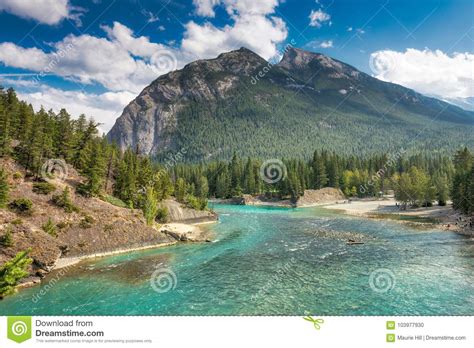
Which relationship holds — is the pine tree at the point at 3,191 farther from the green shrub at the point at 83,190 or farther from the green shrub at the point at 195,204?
the green shrub at the point at 195,204

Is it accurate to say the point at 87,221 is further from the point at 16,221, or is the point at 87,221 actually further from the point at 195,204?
the point at 195,204

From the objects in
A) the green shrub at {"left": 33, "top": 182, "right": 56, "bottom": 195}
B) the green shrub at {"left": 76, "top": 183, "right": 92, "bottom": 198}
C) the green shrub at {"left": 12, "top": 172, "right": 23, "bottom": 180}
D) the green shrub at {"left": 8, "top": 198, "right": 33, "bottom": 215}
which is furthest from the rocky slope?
the green shrub at {"left": 76, "top": 183, "right": 92, "bottom": 198}

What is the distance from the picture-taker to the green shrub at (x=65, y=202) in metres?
57.3

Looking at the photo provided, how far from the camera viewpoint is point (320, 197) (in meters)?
159

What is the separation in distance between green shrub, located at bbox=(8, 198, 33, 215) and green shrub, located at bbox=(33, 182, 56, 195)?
18.9ft

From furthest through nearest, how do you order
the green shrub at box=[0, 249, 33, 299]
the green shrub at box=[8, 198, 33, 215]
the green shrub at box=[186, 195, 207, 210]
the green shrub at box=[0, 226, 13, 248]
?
the green shrub at box=[186, 195, 207, 210] < the green shrub at box=[8, 198, 33, 215] < the green shrub at box=[0, 226, 13, 248] < the green shrub at box=[0, 249, 33, 299]

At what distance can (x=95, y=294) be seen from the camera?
1423 inches

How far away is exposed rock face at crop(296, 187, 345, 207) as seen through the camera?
497ft

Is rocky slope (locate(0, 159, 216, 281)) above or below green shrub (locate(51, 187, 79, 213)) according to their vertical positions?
below

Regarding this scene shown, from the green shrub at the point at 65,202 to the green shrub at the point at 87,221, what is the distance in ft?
8.64

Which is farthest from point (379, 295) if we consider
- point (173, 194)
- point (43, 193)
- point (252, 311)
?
point (173, 194)

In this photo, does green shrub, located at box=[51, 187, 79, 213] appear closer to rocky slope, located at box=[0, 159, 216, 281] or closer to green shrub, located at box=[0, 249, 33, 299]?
rocky slope, located at box=[0, 159, 216, 281]

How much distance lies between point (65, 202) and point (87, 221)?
5347 mm

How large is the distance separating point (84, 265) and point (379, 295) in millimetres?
38299
